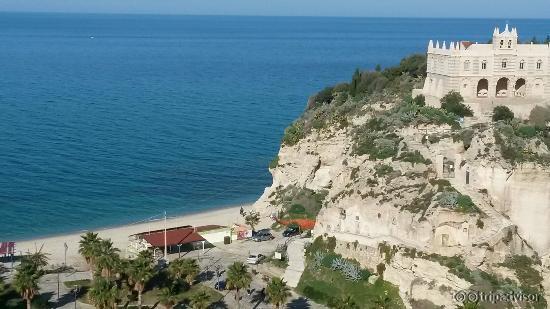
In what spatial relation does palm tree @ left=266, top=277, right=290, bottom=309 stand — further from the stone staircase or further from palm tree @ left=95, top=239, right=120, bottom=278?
palm tree @ left=95, top=239, right=120, bottom=278

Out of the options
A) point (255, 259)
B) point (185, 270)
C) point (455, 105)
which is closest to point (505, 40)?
point (455, 105)

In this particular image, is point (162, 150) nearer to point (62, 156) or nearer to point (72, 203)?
point (62, 156)

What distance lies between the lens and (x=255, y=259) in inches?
2181

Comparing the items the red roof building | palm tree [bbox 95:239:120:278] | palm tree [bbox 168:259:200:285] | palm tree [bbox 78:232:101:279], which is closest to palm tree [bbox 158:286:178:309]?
palm tree [bbox 95:239:120:278]

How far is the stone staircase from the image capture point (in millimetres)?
52156

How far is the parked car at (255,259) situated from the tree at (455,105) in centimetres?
1737

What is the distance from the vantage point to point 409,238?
48.4 metres

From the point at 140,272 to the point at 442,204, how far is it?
58.5ft

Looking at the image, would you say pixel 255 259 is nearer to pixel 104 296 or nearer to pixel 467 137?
pixel 104 296

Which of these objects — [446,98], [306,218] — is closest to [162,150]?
[306,218]

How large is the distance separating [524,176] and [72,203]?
4139 centimetres

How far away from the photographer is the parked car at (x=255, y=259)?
55219 millimetres

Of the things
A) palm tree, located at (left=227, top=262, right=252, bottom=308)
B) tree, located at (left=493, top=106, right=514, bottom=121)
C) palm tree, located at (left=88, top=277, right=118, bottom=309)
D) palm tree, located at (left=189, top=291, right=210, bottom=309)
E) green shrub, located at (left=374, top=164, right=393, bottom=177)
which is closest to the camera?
palm tree, located at (left=88, top=277, right=118, bottom=309)

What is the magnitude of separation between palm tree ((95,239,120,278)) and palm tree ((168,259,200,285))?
3706mm
